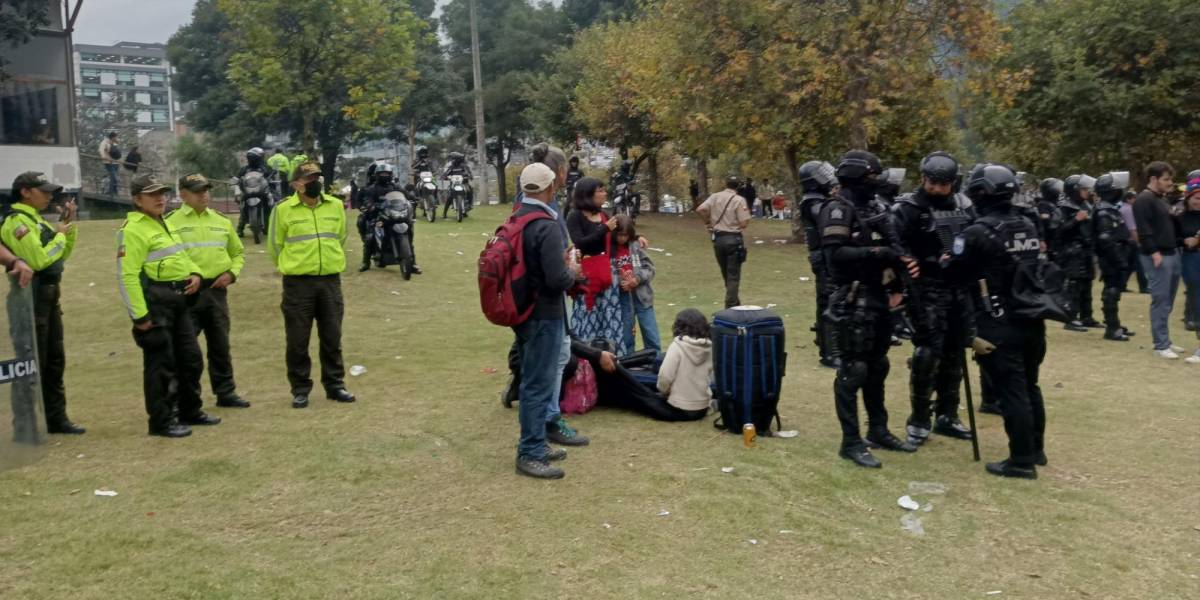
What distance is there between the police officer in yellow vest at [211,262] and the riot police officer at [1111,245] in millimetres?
9034

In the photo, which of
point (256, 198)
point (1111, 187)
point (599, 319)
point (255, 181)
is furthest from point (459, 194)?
point (599, 319)

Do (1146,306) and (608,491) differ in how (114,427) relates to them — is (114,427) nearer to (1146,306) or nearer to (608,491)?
(608,491)

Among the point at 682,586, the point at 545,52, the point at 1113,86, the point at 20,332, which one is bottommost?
the point at 682,586

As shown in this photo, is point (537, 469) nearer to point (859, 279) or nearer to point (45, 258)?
point (859, 279)

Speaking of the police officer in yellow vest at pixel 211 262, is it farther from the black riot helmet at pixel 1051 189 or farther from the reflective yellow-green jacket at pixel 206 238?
the black riot helmet at pixel 1051 189

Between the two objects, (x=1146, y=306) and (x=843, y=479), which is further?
(x=1146, y=306)

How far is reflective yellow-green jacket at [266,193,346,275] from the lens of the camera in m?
7.54

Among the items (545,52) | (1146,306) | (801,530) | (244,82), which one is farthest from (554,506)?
(545,52)

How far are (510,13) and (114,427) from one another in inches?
1797

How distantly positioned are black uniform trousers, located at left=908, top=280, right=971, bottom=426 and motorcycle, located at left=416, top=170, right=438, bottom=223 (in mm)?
16191

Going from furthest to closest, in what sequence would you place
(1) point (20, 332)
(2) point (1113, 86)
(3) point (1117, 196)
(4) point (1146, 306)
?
(2) point (1113, 86)
(4) point (1146, 306)
(3) point (1117, 196)
(1) point (20, 332)

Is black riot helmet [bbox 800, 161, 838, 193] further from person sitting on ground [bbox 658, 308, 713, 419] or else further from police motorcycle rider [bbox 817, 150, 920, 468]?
person sitting on ground [bbox 658, 308, 713, 419]

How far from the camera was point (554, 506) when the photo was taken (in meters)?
5.39

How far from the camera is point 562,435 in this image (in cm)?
660
